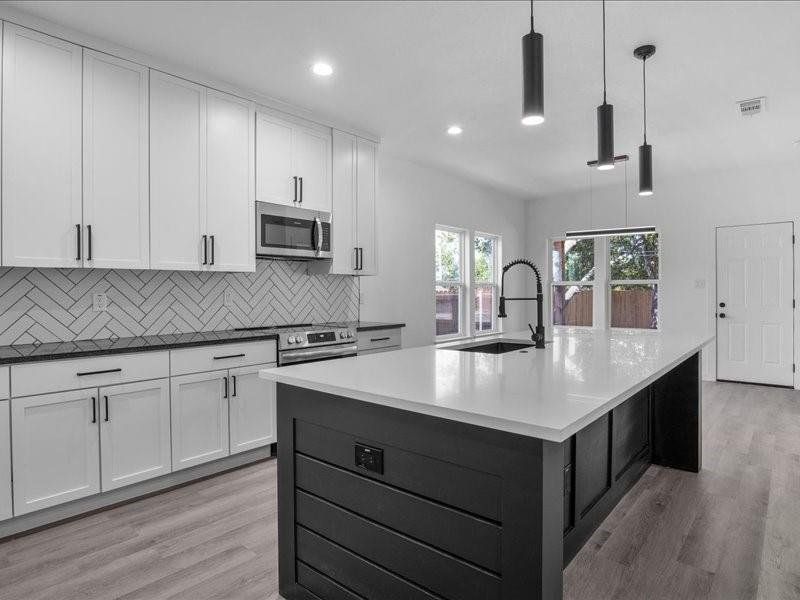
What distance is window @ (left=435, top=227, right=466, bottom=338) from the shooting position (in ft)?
20.2

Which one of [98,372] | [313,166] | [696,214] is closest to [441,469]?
[98,372]

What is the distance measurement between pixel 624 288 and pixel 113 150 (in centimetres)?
644

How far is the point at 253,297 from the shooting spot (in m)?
4.00

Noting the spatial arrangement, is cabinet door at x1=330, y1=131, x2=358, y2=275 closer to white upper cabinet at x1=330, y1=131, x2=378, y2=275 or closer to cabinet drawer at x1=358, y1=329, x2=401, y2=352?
white upper cabinet at x1=330, y1=131, x2=378, y2=275

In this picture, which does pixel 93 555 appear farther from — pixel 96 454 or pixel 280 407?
pixel 280 407

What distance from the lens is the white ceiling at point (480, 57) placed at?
254 cm

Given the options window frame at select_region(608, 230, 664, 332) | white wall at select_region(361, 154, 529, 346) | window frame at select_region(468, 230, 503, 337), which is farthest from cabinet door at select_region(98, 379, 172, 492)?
window frame at select_region(608, 230, 664, 332)

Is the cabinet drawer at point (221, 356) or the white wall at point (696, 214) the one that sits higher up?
the white wall at point (696, 214)

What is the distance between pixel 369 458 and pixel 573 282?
6.45 meters

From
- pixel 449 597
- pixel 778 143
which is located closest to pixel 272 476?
pixel 449 597

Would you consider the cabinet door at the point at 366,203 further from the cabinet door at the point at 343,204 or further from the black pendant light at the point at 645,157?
the black pendant light at the point at 645,157

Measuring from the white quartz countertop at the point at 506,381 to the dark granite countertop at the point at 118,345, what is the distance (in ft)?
4.32

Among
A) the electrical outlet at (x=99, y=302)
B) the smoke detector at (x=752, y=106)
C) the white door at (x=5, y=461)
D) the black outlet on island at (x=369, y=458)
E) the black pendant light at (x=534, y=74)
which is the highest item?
the smoke detector at (x=752, y=106)

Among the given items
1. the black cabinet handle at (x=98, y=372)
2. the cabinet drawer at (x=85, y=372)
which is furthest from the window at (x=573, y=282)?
the black cabinet handle at (x=98, y=372)
